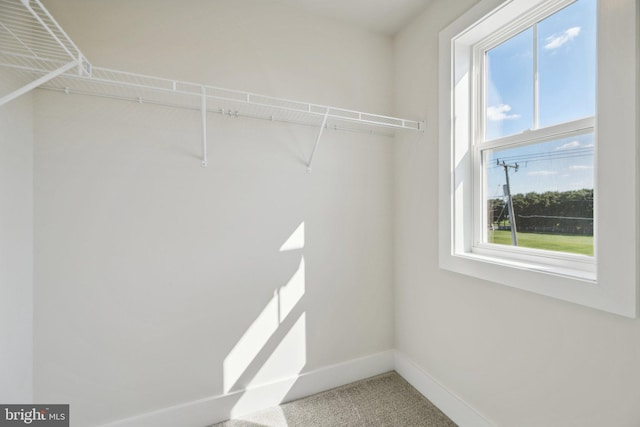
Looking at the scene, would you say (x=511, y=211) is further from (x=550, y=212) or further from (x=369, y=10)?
(x=369, y=10)

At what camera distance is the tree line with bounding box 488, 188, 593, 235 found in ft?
3.93

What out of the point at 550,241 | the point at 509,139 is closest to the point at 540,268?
the point at 550,241

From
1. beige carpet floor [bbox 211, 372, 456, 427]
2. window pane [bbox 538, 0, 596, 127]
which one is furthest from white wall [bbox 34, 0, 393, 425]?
window pane [bbox 538, 0, 596, 127]

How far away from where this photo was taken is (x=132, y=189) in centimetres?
144

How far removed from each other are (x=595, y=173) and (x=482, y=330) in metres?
0.91

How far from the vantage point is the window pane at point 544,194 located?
3.94 ft

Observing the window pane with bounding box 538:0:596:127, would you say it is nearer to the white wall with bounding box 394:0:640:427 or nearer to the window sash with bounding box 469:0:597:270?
the window sash with bounding box 469:0:597:270

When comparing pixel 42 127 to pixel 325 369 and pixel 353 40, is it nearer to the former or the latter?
pixel 353 40

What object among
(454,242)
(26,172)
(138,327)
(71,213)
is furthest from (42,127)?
(454,242)

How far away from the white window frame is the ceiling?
1.20ft

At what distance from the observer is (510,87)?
149 centimetres

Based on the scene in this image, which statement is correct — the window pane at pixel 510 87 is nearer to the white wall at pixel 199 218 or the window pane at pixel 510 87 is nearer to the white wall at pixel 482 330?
the white wall at pixel 482 330

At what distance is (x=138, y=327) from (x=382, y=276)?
5.18 feet

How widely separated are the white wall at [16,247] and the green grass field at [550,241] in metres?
2.37
